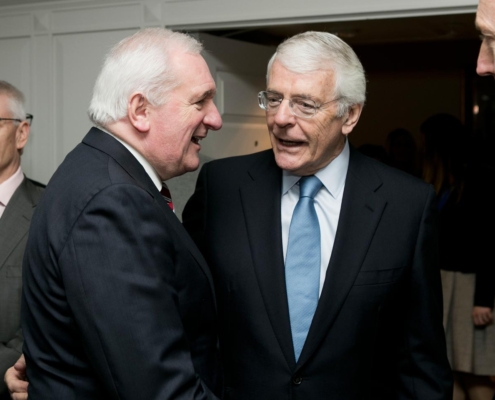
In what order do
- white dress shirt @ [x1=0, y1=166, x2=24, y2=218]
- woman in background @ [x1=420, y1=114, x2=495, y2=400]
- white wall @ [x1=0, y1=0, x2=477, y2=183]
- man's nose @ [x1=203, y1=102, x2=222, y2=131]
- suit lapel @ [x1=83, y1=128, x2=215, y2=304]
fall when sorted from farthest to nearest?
woman in background @ [x1=420, y1=114, x2=495, y2=400] → white wall @ [x1=0, y1=0, x2=477, y2=183] → white dress shirt @ [x1=0, y1=166, x2=24, y2=218] → man's nose @ [x1=203, y1=102, x2=222, y2=131] → suit lapel @ [x1=83, y1=128, x2=215, y2=304]

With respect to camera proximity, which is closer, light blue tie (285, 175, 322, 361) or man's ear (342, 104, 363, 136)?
light blue tie (285, 175, 322, 361)

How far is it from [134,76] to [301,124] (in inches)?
21.8

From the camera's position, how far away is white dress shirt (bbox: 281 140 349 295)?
1.86m

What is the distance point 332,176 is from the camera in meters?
1.91

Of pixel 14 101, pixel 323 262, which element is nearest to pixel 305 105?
pixel 323 262

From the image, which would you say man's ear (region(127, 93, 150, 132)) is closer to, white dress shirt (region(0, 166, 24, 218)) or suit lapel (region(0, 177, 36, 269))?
suit lapel (region(0, 177, 36, 269))

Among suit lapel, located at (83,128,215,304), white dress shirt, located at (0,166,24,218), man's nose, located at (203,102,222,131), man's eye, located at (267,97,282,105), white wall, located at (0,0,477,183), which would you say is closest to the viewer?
suit lapel, located at (83,128,215,304)

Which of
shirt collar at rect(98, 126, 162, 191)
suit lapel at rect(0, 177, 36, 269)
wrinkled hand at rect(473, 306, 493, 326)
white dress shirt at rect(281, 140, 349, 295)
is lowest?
wrinkled hand at rect(473, 306, 493, 326)

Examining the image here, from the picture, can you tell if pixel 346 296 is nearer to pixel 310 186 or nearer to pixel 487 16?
pixel 310 186

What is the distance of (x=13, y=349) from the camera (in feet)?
7.66

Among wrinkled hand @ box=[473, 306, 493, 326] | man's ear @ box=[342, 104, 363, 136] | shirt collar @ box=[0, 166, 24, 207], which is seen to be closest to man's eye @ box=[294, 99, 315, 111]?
man's ear @ box=[342, 104, 363, 136]

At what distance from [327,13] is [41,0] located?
1543mm

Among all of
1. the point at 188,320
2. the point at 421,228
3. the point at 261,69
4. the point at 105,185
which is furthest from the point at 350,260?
the point at 261,69

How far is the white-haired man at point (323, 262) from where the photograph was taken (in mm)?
1758
